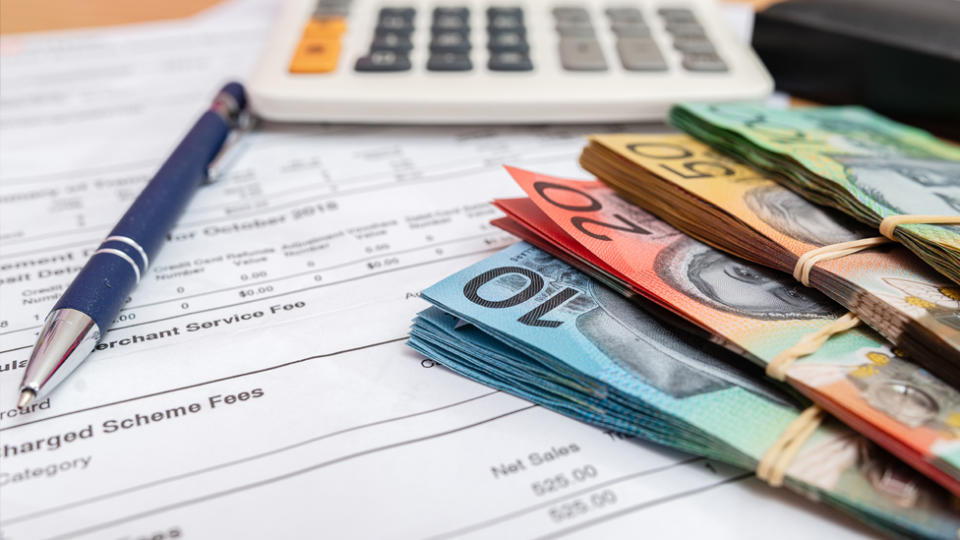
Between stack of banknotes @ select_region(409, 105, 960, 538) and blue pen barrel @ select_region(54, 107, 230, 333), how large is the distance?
0.12m

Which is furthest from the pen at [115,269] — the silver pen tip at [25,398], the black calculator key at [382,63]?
the black calculator key at [382,63]

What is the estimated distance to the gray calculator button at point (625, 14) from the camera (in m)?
0.55

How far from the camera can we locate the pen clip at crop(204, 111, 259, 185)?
0.44 meters

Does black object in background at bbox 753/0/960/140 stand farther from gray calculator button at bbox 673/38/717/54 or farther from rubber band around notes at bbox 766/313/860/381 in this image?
rubber band around notes at bbox 766/313/860/381

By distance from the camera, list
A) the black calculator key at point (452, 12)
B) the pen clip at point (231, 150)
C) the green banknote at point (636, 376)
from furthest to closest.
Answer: the black calculator key at point (452, 12) → the pen clip at point (231, 150) → the green banknote at point (636, 376)

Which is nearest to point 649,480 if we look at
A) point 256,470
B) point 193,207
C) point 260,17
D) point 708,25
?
point 256,470

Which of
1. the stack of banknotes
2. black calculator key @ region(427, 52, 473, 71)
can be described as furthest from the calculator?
the stack of banknotes

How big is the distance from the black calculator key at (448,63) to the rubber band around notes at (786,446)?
0.32 m

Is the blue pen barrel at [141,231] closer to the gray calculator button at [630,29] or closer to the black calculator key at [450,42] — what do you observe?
the black calculator key at [450,42]

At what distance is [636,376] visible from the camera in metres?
0.26

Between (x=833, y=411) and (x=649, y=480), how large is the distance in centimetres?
6

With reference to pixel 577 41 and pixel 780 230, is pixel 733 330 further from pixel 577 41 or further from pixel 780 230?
pixel 577 41

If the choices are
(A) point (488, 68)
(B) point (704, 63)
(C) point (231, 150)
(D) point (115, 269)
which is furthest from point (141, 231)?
(B) point (704, 63)

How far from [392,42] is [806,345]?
0.35 meters
